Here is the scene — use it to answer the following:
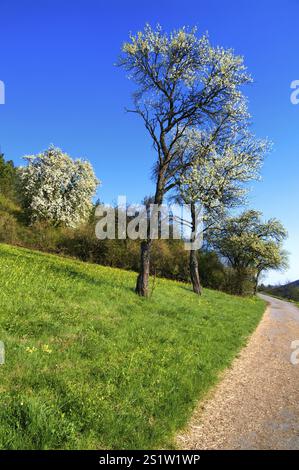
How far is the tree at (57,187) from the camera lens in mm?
69188

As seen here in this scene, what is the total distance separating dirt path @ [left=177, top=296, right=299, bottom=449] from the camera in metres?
6.82

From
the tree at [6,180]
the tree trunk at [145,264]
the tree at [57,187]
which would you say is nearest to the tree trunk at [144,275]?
the tree trunk at [145,264]

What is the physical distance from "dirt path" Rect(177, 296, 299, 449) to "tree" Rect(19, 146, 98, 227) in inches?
2346

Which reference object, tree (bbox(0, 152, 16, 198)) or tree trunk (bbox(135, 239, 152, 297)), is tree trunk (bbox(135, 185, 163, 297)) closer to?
tree trunk (bbox(135, 239, 152, 297))

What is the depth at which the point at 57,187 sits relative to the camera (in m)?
72.0

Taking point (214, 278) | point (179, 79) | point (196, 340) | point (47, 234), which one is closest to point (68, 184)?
point (47, 234)

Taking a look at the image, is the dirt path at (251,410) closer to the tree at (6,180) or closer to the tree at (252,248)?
the tree at (252,248)

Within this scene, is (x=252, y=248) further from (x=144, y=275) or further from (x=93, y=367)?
(x=93, y=367)

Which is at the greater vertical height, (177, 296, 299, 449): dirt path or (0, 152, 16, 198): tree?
(0, 152, 16, 198): tree

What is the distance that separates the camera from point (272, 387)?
33.1 feet

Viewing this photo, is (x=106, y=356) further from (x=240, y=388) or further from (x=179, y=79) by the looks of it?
(x=179, y=79)

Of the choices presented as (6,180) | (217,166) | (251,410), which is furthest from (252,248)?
(6,180)

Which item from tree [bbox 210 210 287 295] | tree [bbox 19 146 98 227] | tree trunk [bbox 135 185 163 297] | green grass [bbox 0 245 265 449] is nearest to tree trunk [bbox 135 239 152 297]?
tree trunk [bbox 135 185 163 297]
